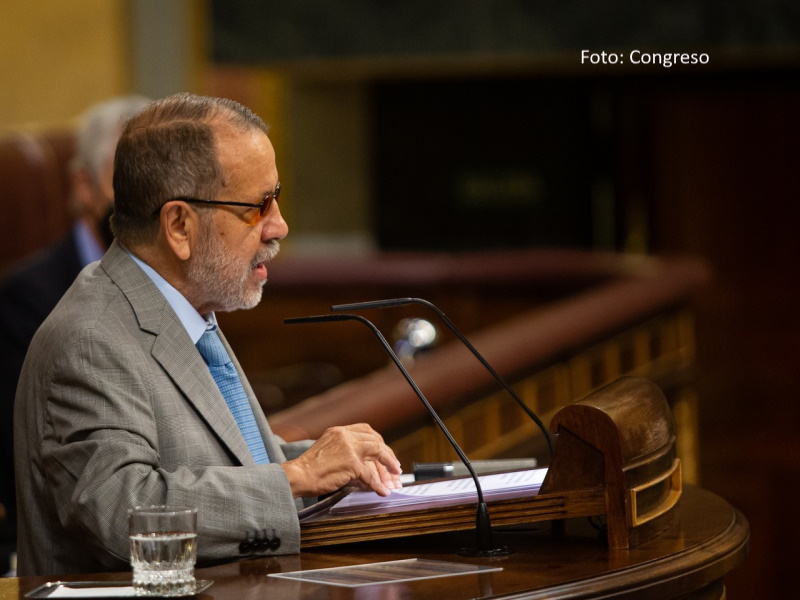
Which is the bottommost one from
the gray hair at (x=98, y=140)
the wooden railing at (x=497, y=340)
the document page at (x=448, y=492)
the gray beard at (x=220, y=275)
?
the wooden railing at (x=497, y=340)

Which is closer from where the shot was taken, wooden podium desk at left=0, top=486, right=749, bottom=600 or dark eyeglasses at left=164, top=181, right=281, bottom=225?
wooden podium desk at left=0, top=486, right=749, bottom=600

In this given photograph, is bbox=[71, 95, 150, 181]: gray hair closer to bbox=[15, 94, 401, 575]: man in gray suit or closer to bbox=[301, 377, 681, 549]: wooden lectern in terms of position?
bbox=[15, 94, 401, 575]: man in gray suit

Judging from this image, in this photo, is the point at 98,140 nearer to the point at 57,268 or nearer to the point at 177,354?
the point at 57,268

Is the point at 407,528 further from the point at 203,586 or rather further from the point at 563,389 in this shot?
the point at 563,389

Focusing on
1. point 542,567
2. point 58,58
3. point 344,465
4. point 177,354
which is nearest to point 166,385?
point 177,354

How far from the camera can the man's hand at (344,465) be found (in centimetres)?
186

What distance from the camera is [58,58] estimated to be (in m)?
6.70

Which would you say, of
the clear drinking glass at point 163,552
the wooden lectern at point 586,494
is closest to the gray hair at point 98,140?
the wooden lectern at point 586,494

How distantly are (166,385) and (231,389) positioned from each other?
0.23 meters

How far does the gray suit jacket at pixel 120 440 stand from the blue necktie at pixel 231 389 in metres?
0.13

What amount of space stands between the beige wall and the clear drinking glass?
17.0 feet

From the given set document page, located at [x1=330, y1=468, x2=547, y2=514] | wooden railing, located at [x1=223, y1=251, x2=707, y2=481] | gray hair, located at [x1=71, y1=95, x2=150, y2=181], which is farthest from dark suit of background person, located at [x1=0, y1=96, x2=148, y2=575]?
document page, located at [x1=330, y1=468, x2=547, y2=514]

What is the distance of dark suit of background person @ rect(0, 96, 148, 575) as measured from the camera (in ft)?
11.6

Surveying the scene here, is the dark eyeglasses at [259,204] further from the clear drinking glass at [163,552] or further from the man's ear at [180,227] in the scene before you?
the clear drinking glass at [163,552]
